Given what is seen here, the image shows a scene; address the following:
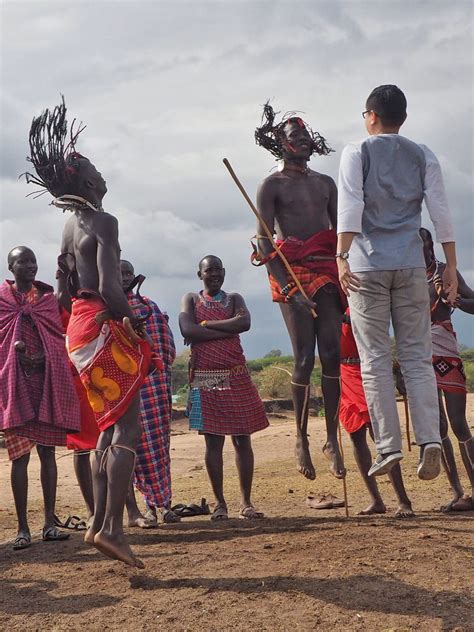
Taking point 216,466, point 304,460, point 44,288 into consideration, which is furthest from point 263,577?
point 44,288

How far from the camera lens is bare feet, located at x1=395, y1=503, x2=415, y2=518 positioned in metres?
7.84

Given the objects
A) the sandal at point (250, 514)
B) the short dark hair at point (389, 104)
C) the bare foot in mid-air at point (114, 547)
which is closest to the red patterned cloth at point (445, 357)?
the sandal at point (250, 514)

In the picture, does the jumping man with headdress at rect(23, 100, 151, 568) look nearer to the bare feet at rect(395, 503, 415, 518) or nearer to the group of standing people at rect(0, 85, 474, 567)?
the group of standing people at rect(0, 85, 474, 567)

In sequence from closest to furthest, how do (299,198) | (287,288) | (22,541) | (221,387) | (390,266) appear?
(390,266)
(287,288)
(299,198)
(22,541)
(221,387)

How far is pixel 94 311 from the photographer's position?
6.26m

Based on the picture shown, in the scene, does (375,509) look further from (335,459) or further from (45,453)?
(45,453)

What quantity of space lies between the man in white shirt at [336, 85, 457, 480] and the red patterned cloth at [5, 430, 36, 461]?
3.49 m

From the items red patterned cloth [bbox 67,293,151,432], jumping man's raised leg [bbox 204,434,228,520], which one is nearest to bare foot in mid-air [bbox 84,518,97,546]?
red patterned cloth [bbox 67,293,151,432]

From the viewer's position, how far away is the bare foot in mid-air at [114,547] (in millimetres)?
5672

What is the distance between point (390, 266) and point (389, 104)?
105 cm

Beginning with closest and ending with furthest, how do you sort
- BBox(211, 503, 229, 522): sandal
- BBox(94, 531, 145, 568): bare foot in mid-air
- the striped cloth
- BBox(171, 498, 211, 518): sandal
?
BBox(94, 531, 145, 568): bare foot in mid-air, BBox(211, 503, 229, 522): sandal, the striped cloth, BBox(171, 498, 211, 518): sandal

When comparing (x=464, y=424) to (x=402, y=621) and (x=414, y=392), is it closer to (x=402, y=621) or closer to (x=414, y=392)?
(x=414, y=392)

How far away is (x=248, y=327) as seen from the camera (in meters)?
8.64

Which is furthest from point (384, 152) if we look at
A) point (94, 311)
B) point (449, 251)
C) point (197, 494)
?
point (197, 494)
